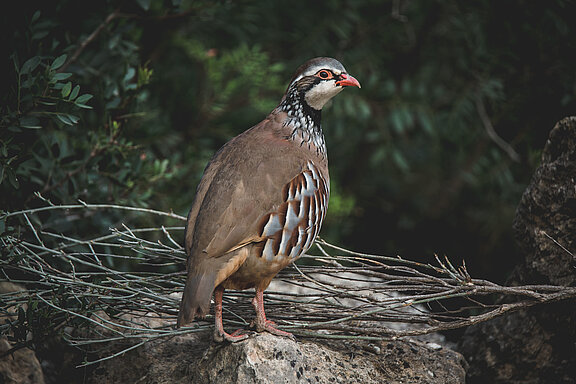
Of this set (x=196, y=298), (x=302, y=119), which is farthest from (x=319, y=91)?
(x=196, y=298)

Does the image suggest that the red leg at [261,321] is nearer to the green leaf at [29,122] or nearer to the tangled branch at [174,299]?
the tangled branch at [174,299]

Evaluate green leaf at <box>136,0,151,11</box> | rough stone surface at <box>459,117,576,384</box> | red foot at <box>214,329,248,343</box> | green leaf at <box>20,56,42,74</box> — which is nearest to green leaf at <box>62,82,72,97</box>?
green leaf at <box>20,56,42,74</box>

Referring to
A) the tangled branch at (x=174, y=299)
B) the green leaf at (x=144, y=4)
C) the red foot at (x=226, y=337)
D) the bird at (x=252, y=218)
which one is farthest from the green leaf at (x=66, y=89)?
the red foot at (x=226, y=337)

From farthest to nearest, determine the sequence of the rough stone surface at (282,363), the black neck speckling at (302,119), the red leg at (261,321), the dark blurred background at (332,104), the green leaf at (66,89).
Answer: the dark blurred background at (332,104), the black neck speckling at (302,119), the green leaf at (66,89), the red leg at (261,321), the rough stone surface at (282,363)

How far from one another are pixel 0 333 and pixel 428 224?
173 inches

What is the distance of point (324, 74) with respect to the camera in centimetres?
355

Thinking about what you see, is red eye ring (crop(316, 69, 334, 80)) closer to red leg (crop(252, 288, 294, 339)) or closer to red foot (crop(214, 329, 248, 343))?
red leg (crop(252, 288, 294, 339))

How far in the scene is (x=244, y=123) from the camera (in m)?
6.14

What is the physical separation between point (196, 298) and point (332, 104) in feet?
10.9

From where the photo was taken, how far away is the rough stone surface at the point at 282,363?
2.77m

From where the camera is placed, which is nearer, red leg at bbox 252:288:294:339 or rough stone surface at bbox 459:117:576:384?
red leg at bbox 252:288:294:339

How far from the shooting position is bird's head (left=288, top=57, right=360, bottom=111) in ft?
11.6

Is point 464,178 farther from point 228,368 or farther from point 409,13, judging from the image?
point 228,368

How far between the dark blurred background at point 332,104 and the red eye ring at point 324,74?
1071 millimetres
